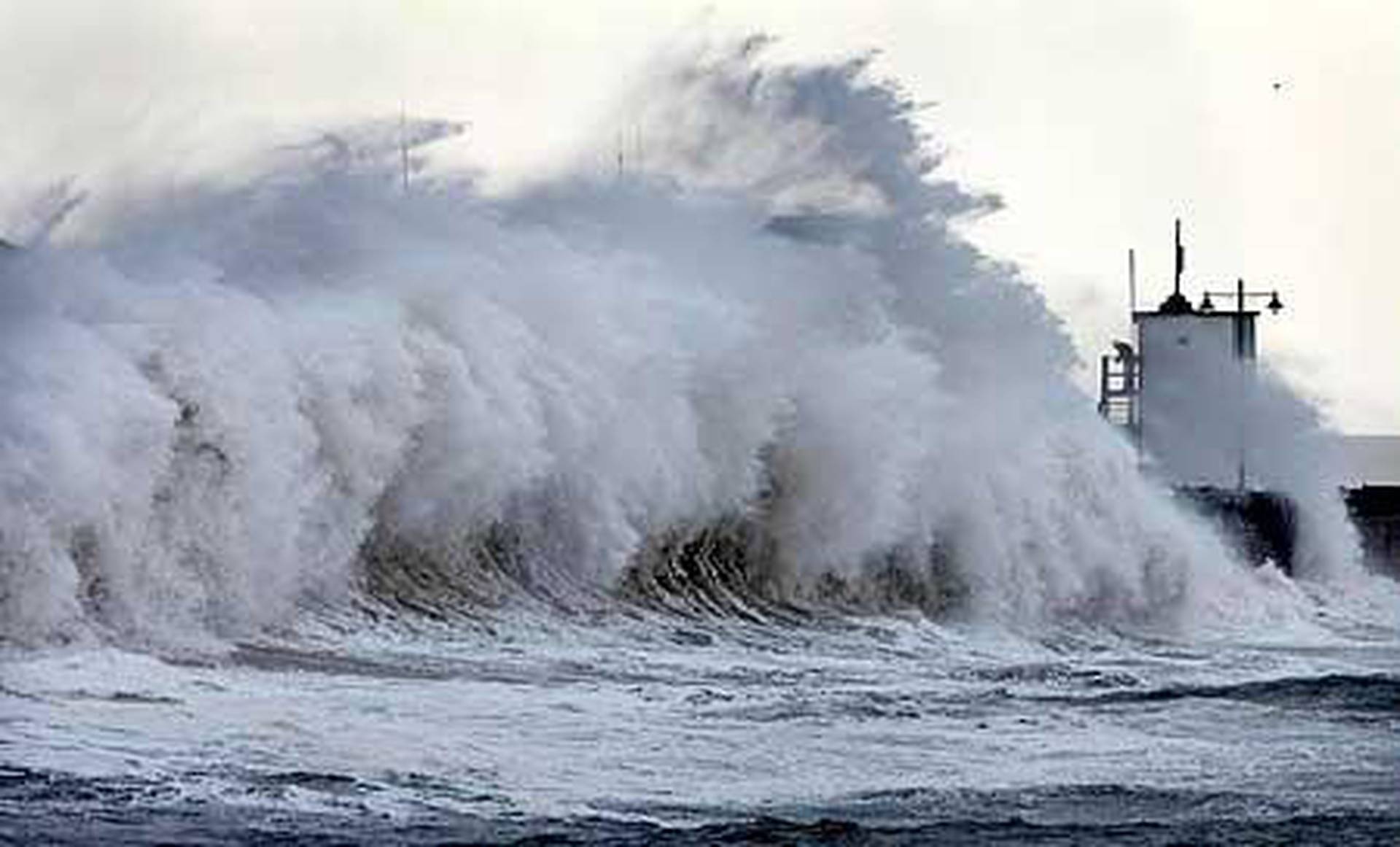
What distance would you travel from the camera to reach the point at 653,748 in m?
17.8

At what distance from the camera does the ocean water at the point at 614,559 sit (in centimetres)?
1614

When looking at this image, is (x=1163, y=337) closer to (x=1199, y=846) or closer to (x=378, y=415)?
(x=378, y=415)

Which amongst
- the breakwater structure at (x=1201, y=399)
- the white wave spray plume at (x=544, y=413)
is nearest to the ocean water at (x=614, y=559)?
the white wave spray plume at (x=544, y=413)

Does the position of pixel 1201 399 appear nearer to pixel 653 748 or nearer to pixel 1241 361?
pixel 1241 361

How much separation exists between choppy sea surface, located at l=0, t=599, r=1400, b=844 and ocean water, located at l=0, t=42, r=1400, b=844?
0.06 m

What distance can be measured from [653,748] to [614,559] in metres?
10.7

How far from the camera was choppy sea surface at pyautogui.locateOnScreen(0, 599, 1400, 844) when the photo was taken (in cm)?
1498

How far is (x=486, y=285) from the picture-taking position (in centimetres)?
3019

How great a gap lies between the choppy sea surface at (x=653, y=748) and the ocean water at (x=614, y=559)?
56mm

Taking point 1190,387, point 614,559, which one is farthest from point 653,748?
point 1190,387

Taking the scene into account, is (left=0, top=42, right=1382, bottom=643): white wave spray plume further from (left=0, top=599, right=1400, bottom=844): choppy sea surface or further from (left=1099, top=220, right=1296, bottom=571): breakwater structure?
(left=1099, top=220, right=1296, bottom=571): breakwater structure

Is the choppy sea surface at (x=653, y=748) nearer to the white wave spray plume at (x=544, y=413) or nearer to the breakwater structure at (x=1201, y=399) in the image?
the white wave spray plume at (x=544, y=413)

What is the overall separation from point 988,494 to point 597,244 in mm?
4648

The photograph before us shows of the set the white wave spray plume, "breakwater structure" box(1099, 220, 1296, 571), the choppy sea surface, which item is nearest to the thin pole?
"breakwater structure" box(1099, 220, 1296, 571)
